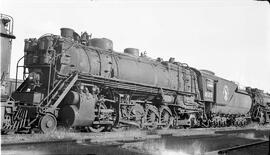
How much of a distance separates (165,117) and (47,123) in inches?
283

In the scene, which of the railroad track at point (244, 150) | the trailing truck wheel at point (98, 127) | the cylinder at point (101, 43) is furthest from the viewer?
the cylinder at point (101, 43)

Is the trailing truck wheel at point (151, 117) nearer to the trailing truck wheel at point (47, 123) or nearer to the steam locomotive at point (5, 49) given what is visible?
the trailing truck wheel at point (47, 123)

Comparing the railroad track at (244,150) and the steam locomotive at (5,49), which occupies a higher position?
the steam locomotive at (5,49)

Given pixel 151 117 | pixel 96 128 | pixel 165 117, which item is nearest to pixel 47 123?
pixel 96 128

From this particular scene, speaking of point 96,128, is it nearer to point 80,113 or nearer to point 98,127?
point 98,127

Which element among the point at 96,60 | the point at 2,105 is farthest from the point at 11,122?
the point at 96,60

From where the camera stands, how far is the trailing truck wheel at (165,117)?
1546 centimetres

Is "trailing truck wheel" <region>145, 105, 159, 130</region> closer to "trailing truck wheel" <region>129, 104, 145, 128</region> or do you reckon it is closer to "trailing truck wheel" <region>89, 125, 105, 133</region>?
"trailing truck wheel" <region>129, 104, 145, 128</region>

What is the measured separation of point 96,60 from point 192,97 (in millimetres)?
7859

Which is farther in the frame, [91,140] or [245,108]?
[245,108]

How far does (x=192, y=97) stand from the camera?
18.0m

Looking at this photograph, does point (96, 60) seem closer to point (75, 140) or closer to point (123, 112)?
point (123, 112)

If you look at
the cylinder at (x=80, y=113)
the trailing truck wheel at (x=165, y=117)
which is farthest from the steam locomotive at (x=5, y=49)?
the trailing truck wheel at (x=165, y=117)

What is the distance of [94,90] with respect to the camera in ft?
39.0
